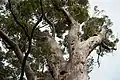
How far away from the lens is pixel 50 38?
23.4 feet

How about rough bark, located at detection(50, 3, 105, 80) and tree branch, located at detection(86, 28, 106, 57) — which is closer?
rough bark, located at detection(50, 3, 105, 80)

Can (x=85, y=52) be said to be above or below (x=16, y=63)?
below

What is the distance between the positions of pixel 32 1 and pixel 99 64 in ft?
9.70

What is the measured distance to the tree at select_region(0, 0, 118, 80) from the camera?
546cm

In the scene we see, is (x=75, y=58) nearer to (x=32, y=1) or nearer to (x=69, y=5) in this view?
(x=32, y=1)

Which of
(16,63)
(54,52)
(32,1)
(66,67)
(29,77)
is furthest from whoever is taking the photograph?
(16,63)

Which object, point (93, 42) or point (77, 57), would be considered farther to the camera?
point (93, 42)

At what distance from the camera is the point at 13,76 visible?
9.55 m

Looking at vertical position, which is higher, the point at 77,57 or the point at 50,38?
the point at 50,38

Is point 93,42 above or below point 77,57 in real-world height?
above

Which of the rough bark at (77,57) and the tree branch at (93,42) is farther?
the tree branch at (93,42)

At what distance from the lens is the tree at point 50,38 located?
5461 millimetres

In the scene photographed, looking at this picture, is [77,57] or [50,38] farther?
[50,38]

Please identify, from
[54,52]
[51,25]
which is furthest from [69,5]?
[54,52]
